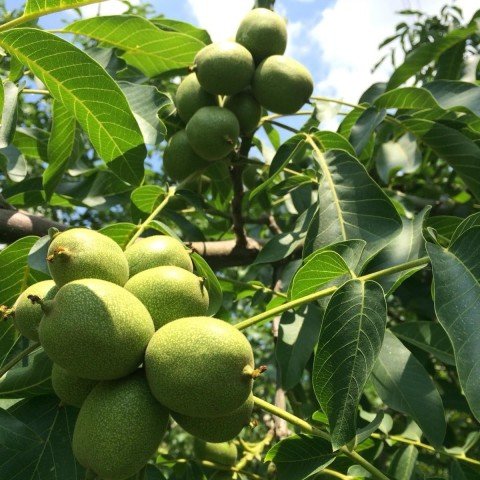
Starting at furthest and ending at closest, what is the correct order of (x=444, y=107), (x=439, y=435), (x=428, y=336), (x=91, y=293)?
(x=444, y=107) → (x=428, y=336) → (x=439, y=435) → (x=91, y=293)

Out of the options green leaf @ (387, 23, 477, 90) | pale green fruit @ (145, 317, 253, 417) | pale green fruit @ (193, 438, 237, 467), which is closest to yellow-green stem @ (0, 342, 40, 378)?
pale green fruit @ (145, 317, 253, 417)

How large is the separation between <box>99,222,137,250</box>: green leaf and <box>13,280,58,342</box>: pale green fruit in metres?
0.31

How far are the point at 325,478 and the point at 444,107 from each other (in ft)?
4.08

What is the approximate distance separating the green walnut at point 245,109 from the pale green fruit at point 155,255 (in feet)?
2.60

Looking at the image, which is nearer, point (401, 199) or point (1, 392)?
point (1, 392)

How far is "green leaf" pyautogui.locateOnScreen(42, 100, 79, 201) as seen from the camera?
5.80 feet

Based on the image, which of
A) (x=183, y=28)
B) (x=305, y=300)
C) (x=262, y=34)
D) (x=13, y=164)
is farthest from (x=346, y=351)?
(x=183, y=28)

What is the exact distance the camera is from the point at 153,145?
1661mm

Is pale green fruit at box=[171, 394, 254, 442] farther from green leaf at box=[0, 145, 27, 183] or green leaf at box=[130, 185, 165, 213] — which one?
green leaf at box=[0, 145, 27, 183]

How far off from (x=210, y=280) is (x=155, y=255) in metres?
0.17

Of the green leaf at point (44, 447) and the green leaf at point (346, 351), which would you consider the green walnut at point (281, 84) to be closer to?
the green leaf at point (346, 351)

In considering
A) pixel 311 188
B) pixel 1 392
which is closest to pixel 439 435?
pixel 1 392

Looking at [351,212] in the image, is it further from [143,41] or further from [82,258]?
[143,41]

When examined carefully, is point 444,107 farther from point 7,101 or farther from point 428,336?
point 7,101
